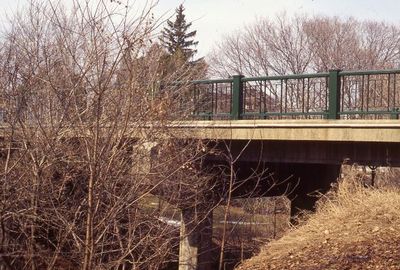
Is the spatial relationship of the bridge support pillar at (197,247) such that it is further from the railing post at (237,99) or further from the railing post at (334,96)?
the railing post at (334,96)

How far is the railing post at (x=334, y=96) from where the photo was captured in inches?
450

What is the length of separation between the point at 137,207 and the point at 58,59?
2.60 meters

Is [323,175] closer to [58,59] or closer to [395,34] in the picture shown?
[58,59]

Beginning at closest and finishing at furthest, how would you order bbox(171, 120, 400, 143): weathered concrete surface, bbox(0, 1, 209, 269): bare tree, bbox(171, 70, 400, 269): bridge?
bbox(0, 1, 209, 269): bare tree → bbox(171, 120, 400, 143): weathered concrete surface → bbox(171, 70, 400, 269): bridge

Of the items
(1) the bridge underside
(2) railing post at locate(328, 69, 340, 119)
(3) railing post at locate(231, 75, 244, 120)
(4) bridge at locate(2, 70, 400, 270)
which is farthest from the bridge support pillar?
(2) railing post at locate(328, 69, 340, 119)

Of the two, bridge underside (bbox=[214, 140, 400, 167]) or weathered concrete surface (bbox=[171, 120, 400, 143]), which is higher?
weathered concrete surface (bbox=[171, 120, 400, 143])

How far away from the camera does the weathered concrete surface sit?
1076cm

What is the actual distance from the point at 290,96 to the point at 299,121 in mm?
1395

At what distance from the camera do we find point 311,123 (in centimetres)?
1146

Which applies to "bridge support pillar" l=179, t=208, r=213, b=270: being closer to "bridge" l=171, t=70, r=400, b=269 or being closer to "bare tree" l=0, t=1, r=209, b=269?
"bridge" l=171, t=70, r=400, b=269

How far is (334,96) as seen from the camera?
11508mm

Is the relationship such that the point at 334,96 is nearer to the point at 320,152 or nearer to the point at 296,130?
the point at 296,130

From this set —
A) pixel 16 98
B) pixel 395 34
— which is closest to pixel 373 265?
pixel 16 98

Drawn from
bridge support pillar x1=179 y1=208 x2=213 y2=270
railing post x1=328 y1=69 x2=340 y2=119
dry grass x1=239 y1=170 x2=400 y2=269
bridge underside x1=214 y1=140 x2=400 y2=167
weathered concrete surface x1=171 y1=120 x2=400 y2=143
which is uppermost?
railing post x1=328 y1=69 x2=340 y2=119
